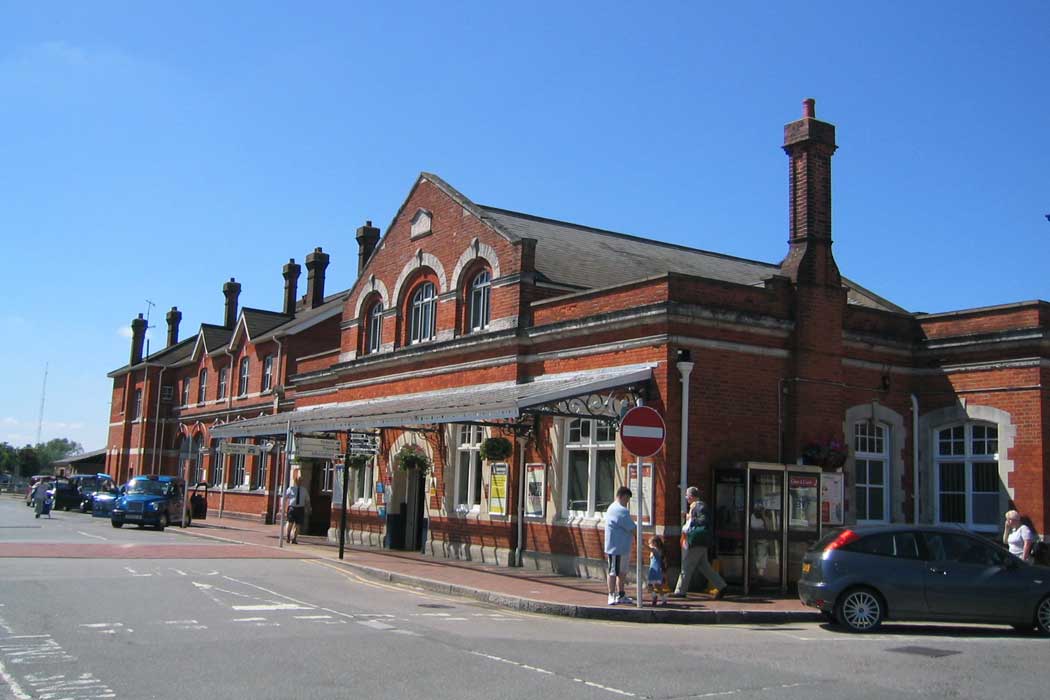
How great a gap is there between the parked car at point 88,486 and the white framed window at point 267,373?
9926 millimetres

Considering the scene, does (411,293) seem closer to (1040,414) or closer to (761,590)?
(761,590)

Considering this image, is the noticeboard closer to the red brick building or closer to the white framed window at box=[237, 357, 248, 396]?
the red brick building

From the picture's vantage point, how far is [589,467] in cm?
1844

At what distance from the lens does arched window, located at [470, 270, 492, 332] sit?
890 inches

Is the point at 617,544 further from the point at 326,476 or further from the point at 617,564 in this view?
the point at 326,476

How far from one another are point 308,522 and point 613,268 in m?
15.0

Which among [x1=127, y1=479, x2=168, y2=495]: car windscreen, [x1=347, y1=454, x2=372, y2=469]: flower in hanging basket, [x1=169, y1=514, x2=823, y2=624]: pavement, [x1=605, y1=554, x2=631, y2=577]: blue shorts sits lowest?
[x1=169, y1=514, x2=823, y2=624]: pavement

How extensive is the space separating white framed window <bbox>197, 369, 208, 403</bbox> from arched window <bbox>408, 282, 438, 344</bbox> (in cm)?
2667

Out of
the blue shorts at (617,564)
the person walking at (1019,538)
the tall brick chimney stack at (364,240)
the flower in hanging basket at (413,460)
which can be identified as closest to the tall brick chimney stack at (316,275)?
Result: the tall brick chimney stack at (364,240)

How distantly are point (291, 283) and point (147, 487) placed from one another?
1956cm

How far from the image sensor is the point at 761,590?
1616cm

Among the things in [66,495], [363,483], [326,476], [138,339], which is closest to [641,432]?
[363,483]

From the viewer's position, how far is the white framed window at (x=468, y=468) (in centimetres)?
2184

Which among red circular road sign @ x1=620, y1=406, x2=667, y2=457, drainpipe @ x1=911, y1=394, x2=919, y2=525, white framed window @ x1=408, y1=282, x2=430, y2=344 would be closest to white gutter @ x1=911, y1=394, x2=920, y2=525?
drainpipe @ x1=911, y1=394, x2=919, y2=525
